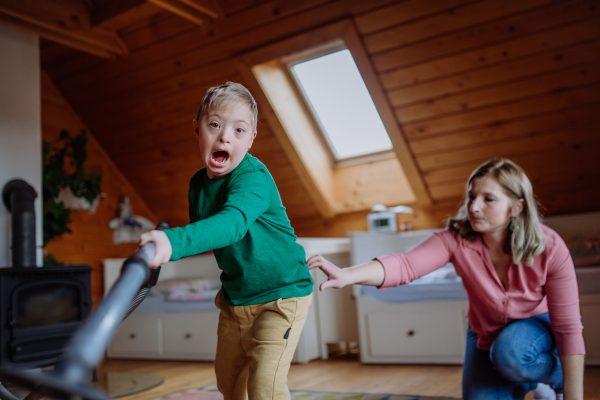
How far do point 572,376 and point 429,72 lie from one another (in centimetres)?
215

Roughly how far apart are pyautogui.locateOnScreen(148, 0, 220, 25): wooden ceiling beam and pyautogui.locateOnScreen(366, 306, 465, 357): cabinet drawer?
2074 mm

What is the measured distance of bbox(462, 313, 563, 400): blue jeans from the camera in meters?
1.46

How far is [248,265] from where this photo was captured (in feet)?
3.94

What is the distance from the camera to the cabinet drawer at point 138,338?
3.75m

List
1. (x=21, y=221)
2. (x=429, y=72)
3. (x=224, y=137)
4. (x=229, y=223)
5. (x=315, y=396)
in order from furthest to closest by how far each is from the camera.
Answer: (x=429, y=72)
(x=21, y=221)
(x=315, y=396)
(x=224, y=137)
(x=229, y=223)

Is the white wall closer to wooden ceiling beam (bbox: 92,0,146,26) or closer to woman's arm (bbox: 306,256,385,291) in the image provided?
wooden ceiling beam (bbox: 92,0,146,26)

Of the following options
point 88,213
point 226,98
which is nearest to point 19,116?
point 88,213

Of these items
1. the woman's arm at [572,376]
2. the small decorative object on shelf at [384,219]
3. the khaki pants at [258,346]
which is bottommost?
the woman's arm at [572,376]

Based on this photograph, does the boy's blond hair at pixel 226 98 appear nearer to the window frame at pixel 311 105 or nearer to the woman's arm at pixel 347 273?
the woman's arm at pixel 347 273

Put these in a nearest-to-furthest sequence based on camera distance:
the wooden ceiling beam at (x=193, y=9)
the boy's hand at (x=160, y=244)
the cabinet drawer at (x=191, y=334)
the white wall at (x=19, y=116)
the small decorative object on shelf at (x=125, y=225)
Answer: the boy's hand at (x=160, y=244), the wooden ceiling beam at (x=193, y=9), the white wall at (x=19, y=116), the cabinet drawer at (x=191, y=334), the small decorative object on shelf at (x=125, y=225)

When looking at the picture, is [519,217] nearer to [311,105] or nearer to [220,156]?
[220,156]

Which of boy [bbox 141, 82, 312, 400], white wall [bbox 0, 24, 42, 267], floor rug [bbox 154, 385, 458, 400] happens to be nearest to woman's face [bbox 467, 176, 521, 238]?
boy [bbox 141, 82, 312, 400]

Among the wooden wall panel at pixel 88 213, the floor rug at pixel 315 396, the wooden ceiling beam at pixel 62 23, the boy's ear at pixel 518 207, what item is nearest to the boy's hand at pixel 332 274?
the boy's ear at pixel 518 207

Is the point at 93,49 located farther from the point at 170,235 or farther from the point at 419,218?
the point at 170,235
